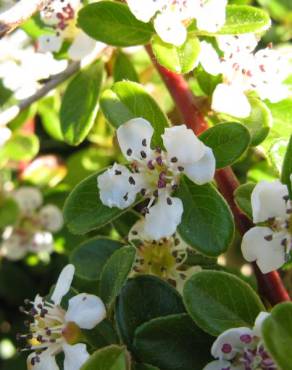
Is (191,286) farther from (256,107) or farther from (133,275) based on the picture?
(256,107)

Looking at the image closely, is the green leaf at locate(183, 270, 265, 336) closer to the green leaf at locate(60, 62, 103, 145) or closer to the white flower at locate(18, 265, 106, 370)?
the white flower at locate(18, 265, 106, 370)

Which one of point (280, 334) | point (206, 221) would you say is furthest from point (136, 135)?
point (280, 334)

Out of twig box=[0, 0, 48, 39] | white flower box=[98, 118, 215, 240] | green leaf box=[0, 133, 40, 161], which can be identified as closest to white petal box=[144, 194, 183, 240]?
white flower box=[98, 118, 215, 240]

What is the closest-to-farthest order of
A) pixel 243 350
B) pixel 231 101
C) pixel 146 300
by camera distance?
pixel 243 350 < pixel 146 300 < pixel 231 101

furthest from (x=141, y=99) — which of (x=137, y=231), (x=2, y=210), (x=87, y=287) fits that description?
(x=2, y=210)

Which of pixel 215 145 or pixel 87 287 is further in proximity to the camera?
pixel 87 287

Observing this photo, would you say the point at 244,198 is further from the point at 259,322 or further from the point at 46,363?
the point at 46,363

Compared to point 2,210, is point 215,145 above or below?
above
